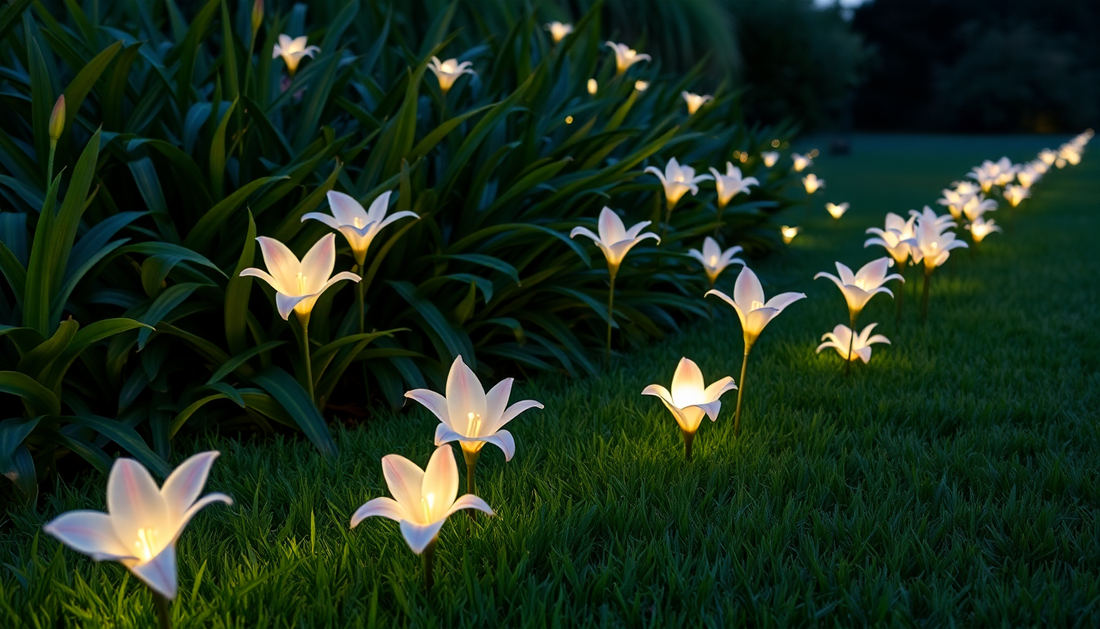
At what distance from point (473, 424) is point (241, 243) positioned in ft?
3.95

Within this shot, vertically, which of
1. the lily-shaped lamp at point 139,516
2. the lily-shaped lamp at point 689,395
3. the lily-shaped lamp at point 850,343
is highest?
the lily-shaped lamp at point 139,516

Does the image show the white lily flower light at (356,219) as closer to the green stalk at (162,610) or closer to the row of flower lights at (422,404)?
the row of flower lights at (422,404)

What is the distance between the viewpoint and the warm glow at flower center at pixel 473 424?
4.98 ft

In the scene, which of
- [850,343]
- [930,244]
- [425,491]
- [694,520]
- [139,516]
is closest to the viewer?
[139,516]

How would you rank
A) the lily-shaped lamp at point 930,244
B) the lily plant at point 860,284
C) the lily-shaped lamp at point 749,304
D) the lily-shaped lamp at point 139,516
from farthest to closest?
the lily-shaped lamp at point 930,244, the lily plant at point 860,284, the lily-shaped lamp at point 749,304, the lily-shaped lamp at point 139,516

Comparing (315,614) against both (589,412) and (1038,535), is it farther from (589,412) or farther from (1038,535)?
(1038,535)

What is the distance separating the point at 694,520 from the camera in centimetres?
168

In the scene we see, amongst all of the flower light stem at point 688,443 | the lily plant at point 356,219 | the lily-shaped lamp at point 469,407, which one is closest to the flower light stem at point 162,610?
the lily-shaped lamp at point 469,407

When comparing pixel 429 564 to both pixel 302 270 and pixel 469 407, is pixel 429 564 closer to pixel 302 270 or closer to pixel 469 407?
pixel 469 407

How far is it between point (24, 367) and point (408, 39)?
14.7 feet

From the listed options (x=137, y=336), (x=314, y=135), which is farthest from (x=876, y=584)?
(x=314, y=135)

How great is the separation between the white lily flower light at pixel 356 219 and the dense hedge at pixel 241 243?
0.12 metres

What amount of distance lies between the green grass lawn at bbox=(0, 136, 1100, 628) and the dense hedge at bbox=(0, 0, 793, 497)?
0.19m

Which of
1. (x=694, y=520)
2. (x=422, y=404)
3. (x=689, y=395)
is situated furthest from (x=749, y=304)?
(x=422, y=404)
